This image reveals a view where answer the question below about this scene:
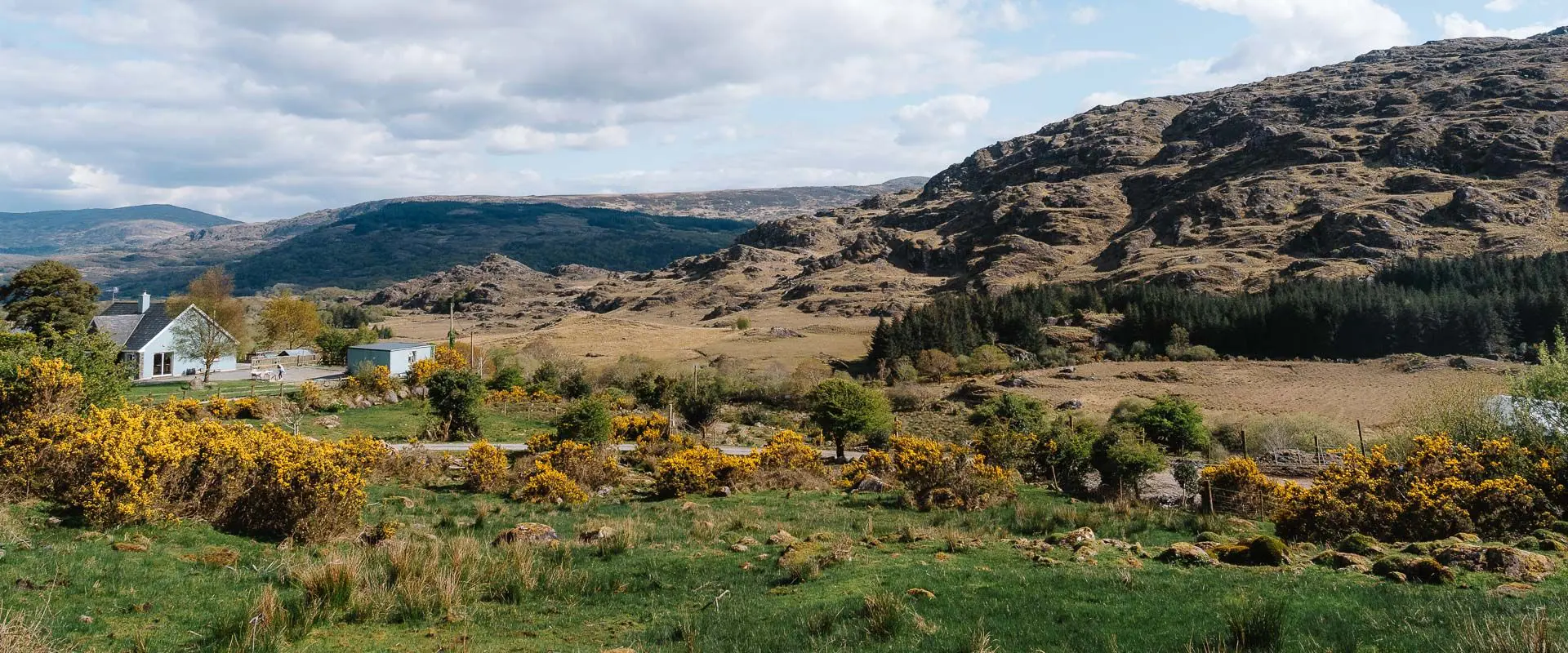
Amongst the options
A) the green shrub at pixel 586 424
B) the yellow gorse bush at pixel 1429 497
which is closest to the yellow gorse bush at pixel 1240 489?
the yellow gorse bush at pixel 1429 497

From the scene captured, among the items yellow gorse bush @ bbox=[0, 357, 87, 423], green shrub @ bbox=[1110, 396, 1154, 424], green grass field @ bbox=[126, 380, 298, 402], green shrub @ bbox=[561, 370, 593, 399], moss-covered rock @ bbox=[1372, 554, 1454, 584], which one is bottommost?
green shrub @ bbox=[561, 370, 593, 399]

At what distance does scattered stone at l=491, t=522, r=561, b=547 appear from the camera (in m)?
11.4

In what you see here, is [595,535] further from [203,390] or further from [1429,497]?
[203,390]

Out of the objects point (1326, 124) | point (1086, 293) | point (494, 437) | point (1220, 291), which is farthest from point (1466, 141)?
point (494, 437)

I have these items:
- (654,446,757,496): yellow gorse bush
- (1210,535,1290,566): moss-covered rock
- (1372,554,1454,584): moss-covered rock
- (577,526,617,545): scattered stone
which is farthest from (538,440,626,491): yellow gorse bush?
(1372,554,1454,584): moss-covered rock

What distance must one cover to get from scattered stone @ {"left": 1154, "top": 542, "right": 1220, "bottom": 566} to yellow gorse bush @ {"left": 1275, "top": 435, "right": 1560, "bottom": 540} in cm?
358

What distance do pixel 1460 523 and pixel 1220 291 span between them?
269 feet

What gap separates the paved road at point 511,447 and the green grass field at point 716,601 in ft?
42.0

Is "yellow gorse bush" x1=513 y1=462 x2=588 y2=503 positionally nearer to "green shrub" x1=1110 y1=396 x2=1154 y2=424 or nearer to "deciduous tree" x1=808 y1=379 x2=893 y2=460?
"deciduous tree" x1=808 y1=379 x2=893 y2=460

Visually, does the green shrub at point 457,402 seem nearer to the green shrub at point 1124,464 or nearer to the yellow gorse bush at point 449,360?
the yellow gorse bush at point 449,360

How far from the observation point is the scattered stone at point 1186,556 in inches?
396

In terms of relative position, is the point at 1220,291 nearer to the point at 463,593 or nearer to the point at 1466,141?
the point at 1466,141

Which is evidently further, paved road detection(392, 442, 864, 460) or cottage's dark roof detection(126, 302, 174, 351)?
cottage's dark roof detection(126, 302, 174, 351)

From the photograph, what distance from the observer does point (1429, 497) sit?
12047 mm
